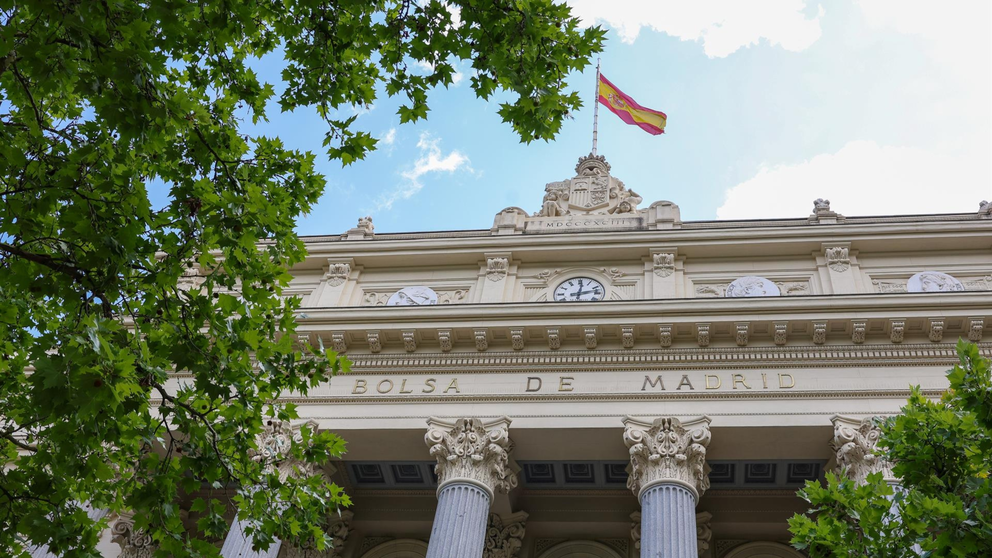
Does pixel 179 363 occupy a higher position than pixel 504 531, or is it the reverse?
pixel 504 531

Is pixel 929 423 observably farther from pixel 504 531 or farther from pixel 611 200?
pixel 611 200

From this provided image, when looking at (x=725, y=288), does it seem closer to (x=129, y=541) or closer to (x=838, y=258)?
(x=838, y=258)

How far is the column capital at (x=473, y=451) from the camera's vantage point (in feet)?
61.5

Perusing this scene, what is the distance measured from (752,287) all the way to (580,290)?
436 cm

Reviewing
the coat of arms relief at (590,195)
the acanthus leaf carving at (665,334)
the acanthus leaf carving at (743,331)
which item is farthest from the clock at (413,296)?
the acanthus leaf carving at (743,331)

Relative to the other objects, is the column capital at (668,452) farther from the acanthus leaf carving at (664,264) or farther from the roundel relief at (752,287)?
the acanthus leaf carving at (664,264)

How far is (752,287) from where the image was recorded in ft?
73.5

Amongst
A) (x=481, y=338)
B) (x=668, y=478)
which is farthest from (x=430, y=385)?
(x=668, y=478)

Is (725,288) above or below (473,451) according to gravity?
above

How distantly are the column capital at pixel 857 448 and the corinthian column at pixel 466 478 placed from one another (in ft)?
22.6

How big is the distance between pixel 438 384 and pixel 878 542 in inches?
462

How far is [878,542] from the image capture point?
34.8 feet

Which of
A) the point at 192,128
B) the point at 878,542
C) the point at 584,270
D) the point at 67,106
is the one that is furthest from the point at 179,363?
the point at 584,270

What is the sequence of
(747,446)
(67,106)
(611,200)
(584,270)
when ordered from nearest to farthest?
(67,106)
(747,446)
(584,270)
(611,200)
